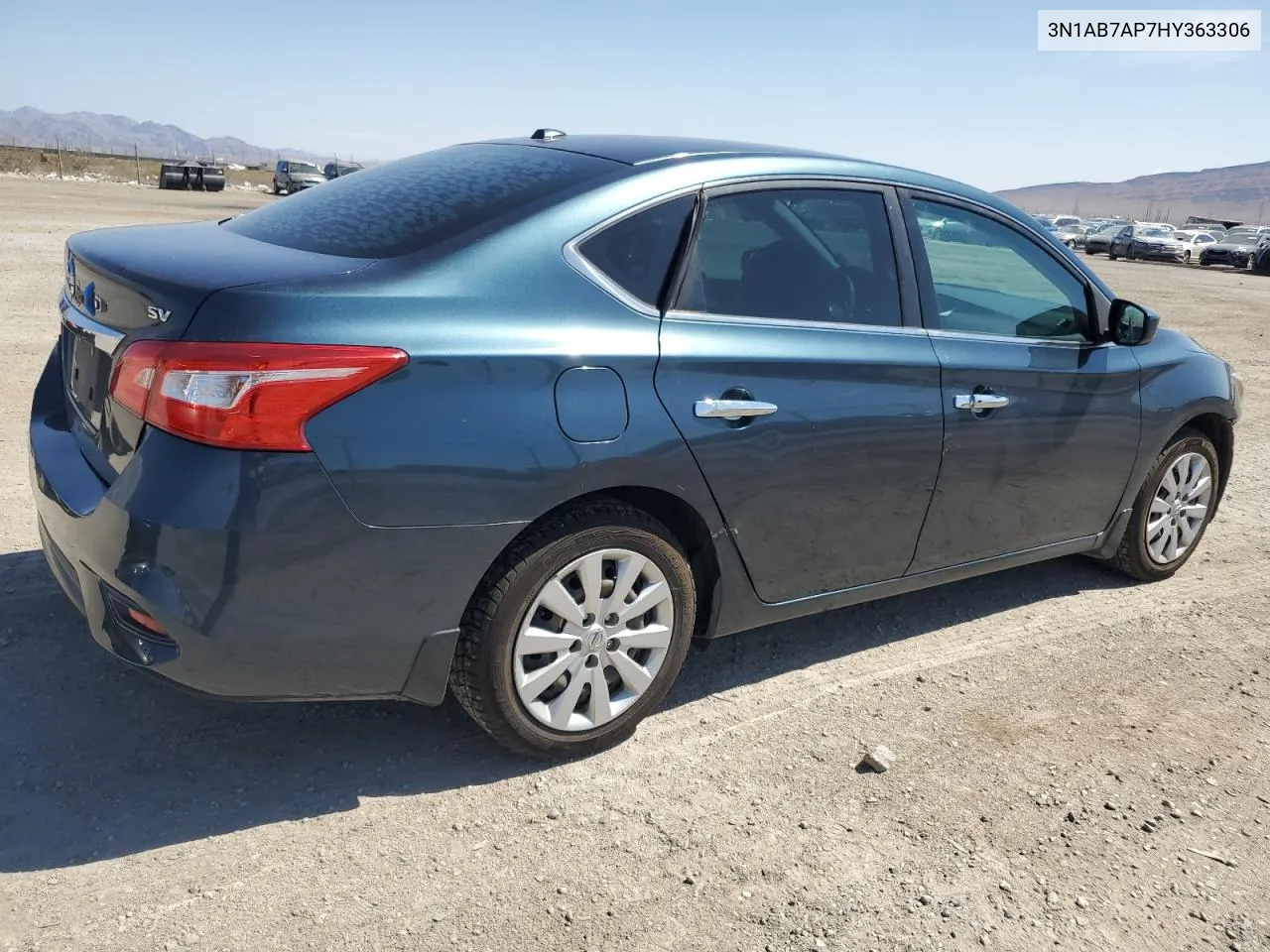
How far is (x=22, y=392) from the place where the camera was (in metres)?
6.68

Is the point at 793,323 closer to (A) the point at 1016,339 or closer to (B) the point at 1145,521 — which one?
(A) the point at 1016,339

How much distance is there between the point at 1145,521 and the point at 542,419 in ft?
10.6

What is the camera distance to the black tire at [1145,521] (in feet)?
15.6

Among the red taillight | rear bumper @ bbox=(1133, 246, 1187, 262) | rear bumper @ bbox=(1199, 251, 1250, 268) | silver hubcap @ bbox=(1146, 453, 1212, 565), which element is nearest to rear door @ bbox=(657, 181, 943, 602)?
the red taillight

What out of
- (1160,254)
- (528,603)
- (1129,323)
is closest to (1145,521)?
(1129,323)

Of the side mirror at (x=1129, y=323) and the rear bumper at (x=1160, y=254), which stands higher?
the rear bumper at (x=1160, y=254)

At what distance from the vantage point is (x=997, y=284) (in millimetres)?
4168

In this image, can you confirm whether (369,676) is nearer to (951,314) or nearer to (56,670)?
(56,670)

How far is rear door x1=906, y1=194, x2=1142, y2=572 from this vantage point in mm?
3803

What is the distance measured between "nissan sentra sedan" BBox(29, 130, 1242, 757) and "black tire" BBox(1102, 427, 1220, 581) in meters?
0.76

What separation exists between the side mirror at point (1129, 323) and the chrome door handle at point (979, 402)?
2.61ft

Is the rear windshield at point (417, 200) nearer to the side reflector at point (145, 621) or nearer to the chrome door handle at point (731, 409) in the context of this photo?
the chrome door handle at point (731, 409)

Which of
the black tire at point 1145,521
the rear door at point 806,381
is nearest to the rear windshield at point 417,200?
the rear door at point 806,381

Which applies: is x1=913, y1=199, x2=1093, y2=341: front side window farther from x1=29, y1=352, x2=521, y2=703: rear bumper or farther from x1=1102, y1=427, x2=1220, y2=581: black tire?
x1=29, y1=352, x2=521, y2=703: rear bumper
